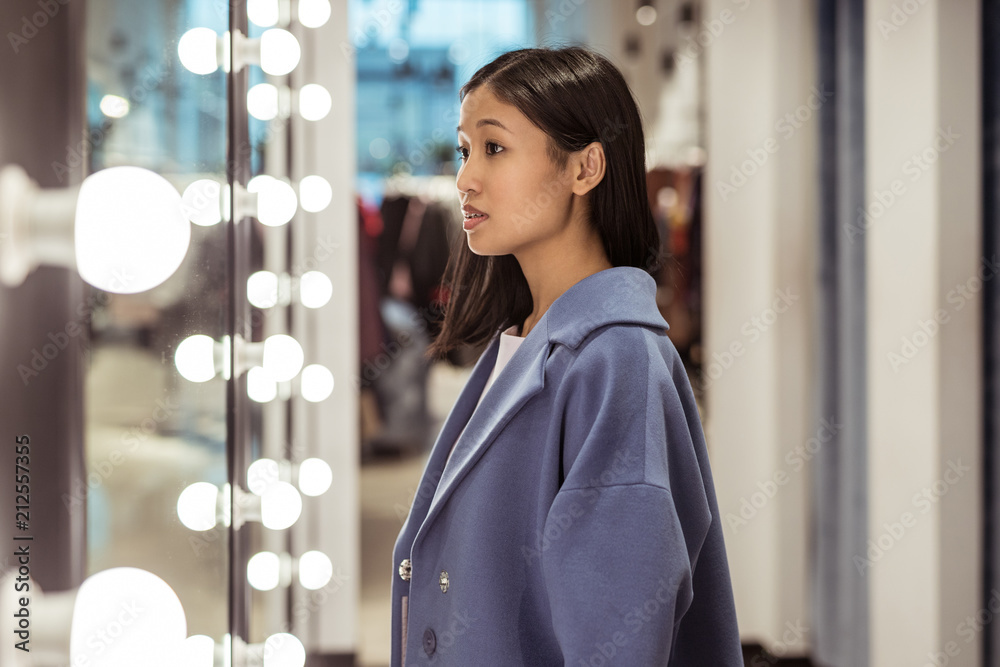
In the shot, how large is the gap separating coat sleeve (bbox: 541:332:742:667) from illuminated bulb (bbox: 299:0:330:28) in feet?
3.78

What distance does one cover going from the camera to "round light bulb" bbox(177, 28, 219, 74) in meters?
0.73

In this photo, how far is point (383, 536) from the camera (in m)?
3.59

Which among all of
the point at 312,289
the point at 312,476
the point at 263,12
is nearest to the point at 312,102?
the point at 312,289

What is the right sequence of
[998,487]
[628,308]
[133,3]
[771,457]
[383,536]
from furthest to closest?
[383,536] < [771,457] < [998,487] < [628,308] < [133,3]

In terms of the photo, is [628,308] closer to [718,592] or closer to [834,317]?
[718,592]

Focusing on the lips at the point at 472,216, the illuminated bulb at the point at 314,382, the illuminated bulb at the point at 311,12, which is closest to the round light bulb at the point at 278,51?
the illuminated bulb at the point at 311,12

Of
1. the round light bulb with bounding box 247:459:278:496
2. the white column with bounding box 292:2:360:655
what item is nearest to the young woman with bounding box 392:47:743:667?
the round light bulb with bounding box 247:459:278:496

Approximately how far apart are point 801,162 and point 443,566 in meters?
2.01

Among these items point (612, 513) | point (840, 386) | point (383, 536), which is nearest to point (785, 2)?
point (840, 386)

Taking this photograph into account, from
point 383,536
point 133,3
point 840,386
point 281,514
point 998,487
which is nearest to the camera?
point 133,3

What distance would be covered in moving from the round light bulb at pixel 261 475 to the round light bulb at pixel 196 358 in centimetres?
22

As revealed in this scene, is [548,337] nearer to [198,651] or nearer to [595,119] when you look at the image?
[595,119]

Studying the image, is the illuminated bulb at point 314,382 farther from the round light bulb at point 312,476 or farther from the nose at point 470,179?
the nose at point 470,179

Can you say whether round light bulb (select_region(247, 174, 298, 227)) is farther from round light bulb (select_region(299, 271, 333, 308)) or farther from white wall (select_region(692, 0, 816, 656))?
white wall (select_region(692, 0, 816, 656))
